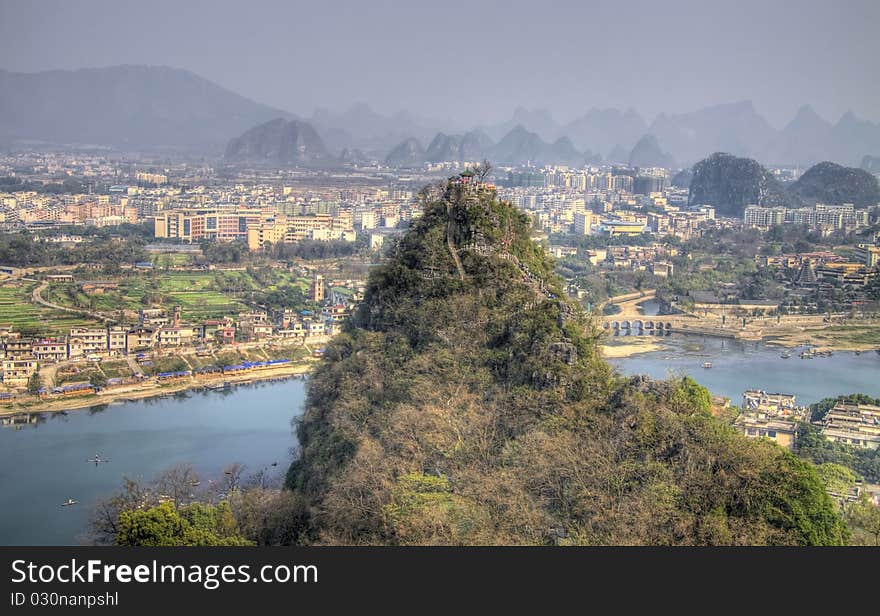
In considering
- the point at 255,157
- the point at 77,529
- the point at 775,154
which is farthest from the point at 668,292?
the point at 775,154

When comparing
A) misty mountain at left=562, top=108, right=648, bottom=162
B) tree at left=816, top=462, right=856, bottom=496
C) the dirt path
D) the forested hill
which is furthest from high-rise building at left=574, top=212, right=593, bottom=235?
misty mountain at left=562, top=108, right=648, bottom=162

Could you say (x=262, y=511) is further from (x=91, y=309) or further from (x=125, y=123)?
(x=125, y=123)

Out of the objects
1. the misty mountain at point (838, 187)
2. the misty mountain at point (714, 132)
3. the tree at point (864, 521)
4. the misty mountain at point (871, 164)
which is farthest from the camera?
the misty mountain at point (714, 132)

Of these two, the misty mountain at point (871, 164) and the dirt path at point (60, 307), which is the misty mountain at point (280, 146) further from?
the dirt path at point (60, 307)

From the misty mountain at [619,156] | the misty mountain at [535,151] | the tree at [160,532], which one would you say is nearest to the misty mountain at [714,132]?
the misty mountain at [619,156]

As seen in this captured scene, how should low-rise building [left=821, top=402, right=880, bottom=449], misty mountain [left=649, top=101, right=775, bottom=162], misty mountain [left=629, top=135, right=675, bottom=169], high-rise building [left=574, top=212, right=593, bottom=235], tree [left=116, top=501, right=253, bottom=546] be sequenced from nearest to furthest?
tree [left=116, top=501, right=253, bottom=546] < low-rise building [left=821, top=402, right=880, bottom=449] < high-rise building [left=574, top=212, right=593, bottom=235] < misty mountain [left=629, top=135, right=675, bottom=169] < misty mountain [left=649, top=101, right=775, bottom=162]

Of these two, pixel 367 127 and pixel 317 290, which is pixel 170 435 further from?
pixel 367 127

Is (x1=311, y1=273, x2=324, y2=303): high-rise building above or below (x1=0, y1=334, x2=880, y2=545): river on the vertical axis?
above

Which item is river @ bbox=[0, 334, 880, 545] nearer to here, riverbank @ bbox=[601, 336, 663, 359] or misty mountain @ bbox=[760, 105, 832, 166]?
riverbank @ bbox=[601, 336, 663, 359]
